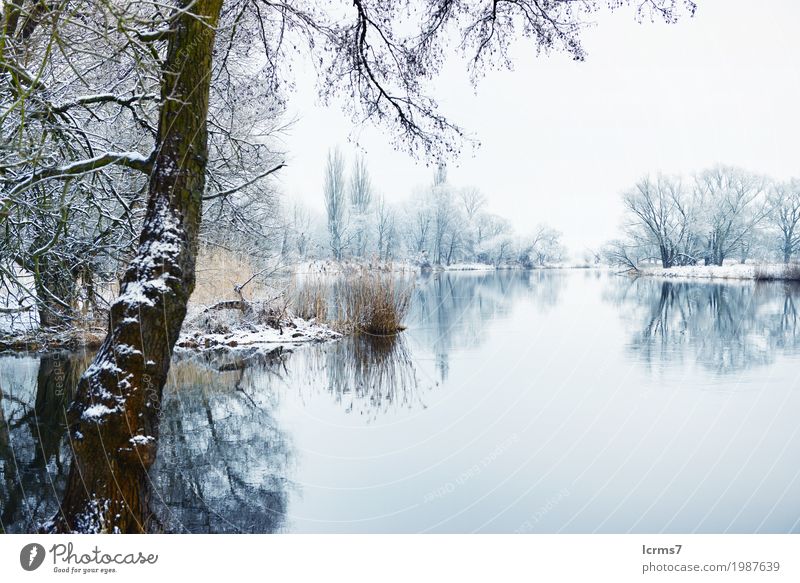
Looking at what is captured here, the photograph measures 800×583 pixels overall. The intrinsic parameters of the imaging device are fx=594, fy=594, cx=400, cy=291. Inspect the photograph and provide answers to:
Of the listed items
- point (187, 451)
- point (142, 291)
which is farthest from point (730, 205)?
point (142, 291)

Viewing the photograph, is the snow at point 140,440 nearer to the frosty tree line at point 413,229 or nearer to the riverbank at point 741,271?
the frosty tree line at point 413,229

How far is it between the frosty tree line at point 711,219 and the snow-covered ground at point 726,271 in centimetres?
14

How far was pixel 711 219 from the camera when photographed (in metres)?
4.06

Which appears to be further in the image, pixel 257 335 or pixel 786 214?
pixel 257 335

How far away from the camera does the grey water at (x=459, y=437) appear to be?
2.11 meters

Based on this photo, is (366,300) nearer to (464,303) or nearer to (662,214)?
(464,303)

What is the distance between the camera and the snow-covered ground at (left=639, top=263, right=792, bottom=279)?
5059 millimetres

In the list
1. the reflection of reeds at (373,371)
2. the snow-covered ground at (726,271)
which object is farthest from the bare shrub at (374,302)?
the snow-covered ground at (726,271)

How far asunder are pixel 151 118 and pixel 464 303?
6.04m
